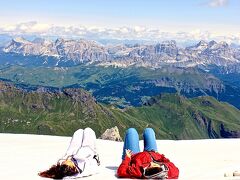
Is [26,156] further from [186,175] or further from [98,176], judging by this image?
[186,175]

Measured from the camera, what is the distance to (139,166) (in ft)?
37.0

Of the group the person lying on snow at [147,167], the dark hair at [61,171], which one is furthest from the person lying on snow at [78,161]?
the person lying on snow at [147,167]

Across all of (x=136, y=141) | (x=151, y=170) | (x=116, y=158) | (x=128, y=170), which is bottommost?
(x=116, y=158)

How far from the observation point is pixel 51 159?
56.0 ft

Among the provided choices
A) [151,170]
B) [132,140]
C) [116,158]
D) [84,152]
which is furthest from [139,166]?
[116,158]

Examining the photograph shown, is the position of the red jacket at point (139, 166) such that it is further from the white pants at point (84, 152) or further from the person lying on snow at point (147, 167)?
the white pants at point (84, 152)

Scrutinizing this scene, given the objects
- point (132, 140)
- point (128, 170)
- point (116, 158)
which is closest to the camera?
point (128, 170)

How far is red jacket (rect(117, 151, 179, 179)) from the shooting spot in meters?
11.3

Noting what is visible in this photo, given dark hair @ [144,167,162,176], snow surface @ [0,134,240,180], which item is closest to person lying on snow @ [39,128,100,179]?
snow surface @ [0,134,240,180]

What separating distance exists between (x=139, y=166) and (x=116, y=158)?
20.8 ft

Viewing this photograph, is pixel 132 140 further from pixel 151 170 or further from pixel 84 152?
pixel 151 170

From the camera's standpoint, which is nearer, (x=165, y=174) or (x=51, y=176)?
(x=165, y=174)

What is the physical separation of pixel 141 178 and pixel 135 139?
2.03 meters

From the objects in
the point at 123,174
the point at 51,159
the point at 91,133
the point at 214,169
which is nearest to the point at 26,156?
the point at 51,159
